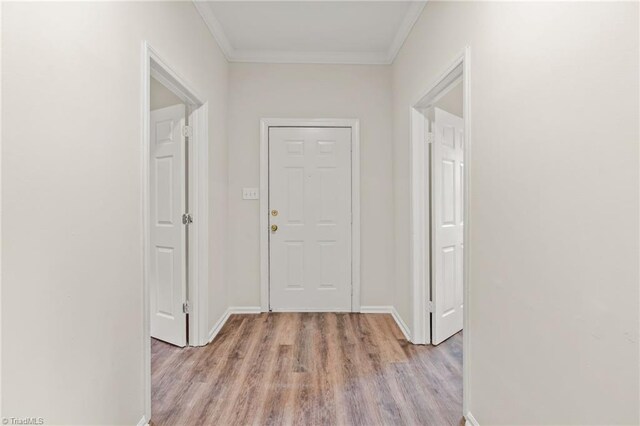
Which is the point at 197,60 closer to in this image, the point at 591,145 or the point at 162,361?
the point at 162,361

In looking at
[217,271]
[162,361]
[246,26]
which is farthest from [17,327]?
[246,26]

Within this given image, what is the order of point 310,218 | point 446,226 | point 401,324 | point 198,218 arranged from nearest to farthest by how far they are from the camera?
point 198,218 → point 446,226 → point 401,324 → point 310,218

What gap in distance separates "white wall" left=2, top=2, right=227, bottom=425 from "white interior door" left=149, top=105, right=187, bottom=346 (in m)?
0.88

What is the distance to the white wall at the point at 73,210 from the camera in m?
0.97

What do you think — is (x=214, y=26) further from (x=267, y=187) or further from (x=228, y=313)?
(x=228, y=313)

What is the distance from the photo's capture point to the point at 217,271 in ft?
9.82

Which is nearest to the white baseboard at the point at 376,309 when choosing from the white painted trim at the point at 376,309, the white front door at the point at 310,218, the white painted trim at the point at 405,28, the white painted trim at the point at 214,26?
the white painted trim at the point at 376,309

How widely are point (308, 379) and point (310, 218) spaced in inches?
63.8

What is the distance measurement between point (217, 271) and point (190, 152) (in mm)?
1066

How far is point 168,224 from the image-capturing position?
2598 millimetres

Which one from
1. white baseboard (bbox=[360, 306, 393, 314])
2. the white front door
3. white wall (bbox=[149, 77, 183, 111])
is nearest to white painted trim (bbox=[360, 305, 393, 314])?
white baseboard (bbox=[360, 306, 393, 314])

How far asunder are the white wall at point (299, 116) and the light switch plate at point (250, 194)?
41 mm

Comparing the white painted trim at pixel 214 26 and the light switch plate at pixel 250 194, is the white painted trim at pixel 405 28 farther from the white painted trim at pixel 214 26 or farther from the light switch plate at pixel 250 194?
the light switch plate at pixel 250 194

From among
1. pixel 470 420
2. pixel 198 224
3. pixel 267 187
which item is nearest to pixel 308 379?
pixel 470 420
